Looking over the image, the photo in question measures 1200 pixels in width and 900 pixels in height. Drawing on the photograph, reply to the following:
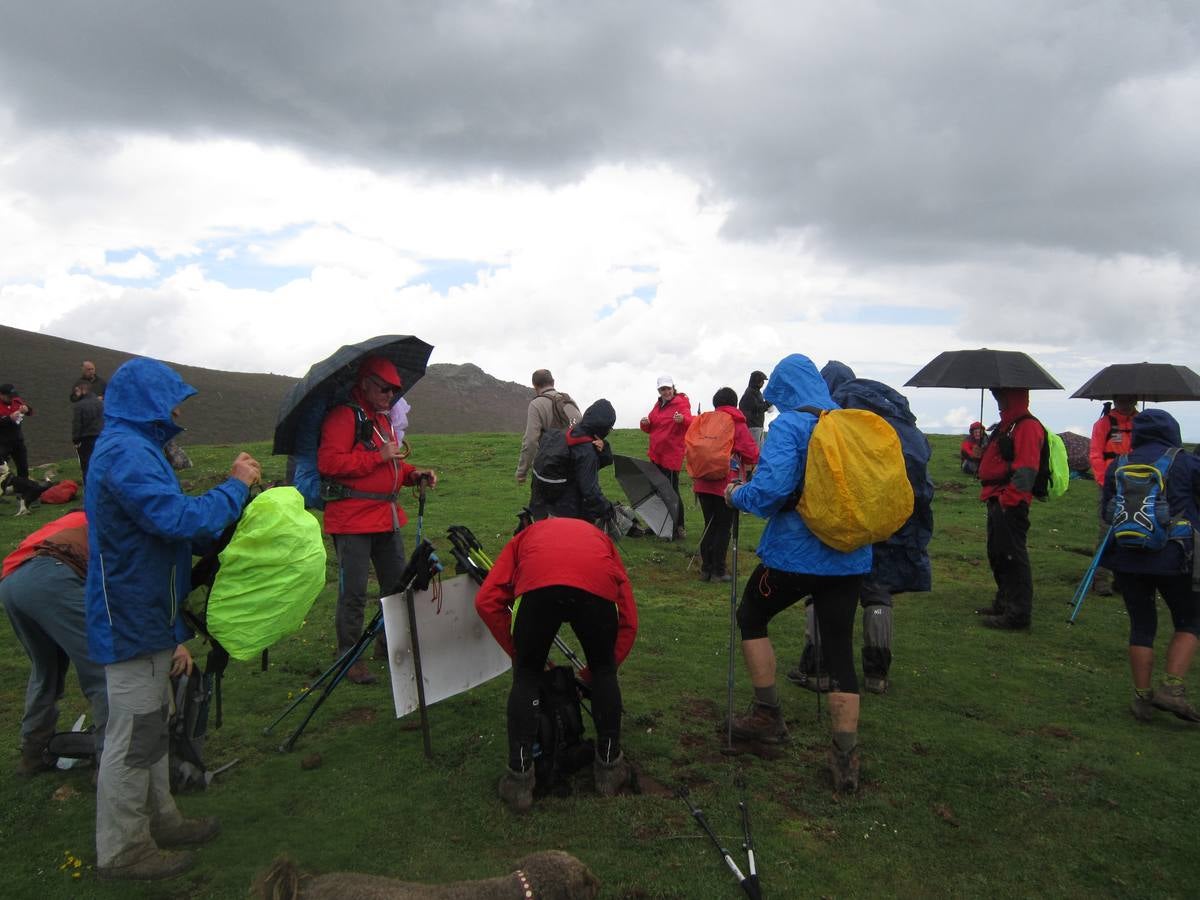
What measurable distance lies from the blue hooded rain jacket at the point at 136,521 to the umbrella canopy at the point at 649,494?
9483 millimetres

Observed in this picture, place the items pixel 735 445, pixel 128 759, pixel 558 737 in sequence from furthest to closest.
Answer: pixel 735 445 → pixel 558 737 → pixel 128 759

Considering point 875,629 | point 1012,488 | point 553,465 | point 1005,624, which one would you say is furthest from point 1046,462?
point 553,465

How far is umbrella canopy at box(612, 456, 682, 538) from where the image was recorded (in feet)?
43.5

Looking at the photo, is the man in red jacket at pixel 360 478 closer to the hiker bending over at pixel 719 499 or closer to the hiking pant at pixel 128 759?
the hiking pant at pixel 128 759

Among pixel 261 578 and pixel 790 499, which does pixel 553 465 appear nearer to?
pixel 790 499

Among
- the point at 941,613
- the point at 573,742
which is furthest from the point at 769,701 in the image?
the point at 941,613

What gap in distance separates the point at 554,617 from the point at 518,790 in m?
1.02

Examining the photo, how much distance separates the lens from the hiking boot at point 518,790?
467 cm

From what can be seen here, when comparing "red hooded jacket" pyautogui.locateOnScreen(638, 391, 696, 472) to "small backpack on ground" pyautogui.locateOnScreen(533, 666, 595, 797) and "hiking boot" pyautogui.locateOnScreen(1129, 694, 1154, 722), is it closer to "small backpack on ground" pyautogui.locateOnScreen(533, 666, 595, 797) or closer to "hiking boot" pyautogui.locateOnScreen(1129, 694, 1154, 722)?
"hiking boot" pyautogui.locateOnScreen(1129, 694, 1154, 722)

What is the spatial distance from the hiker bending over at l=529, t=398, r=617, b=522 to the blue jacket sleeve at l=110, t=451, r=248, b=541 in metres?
5.26

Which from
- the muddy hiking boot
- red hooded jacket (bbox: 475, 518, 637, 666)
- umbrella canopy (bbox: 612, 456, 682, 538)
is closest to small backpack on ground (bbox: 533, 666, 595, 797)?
the muddy hiking boot

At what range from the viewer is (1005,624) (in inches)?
357

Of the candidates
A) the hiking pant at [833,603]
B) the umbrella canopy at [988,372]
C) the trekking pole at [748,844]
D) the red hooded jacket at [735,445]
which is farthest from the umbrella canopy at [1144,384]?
the trekking pole at [748,844]

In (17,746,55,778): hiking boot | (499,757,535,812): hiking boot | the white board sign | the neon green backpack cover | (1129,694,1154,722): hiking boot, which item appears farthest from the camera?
(1129,694,1154,722): hiking boot
